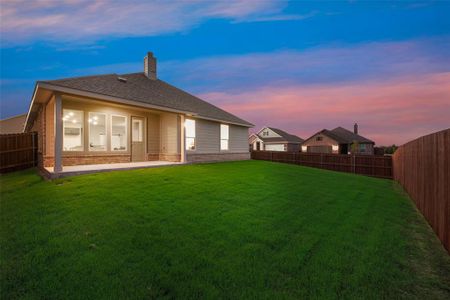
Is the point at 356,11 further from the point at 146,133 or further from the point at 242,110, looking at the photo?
the point at 242,110

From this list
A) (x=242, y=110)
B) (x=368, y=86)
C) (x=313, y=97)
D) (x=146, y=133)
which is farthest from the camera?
(x=242, y=110)

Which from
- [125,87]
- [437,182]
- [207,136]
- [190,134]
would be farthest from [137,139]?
[437,182]

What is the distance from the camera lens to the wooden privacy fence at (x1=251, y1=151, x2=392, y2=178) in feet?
56.0

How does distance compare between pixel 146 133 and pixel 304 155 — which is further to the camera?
pixel 304 155

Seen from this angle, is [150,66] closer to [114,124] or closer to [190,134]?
[190,134]

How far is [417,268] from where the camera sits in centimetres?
346

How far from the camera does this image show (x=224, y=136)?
1808 cm

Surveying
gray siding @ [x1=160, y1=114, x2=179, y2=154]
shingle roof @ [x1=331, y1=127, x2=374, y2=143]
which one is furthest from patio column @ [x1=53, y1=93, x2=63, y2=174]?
shingle roof @ [x1=331, y1=127, x2=374, y2=143]

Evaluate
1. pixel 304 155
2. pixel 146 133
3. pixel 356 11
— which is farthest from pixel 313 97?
pixel 146 133

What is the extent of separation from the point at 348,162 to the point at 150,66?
Answer: 58.6 ft

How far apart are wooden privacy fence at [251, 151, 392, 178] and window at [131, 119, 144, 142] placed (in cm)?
1535

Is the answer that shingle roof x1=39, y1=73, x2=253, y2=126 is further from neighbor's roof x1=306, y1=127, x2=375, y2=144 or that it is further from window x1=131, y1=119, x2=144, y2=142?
neighbor's roof x1=306, y1=127, x2=375, y2=144

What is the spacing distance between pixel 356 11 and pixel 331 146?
31.5 meters

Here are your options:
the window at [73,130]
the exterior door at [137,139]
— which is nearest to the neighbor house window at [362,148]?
the exterior door at [137,139]
